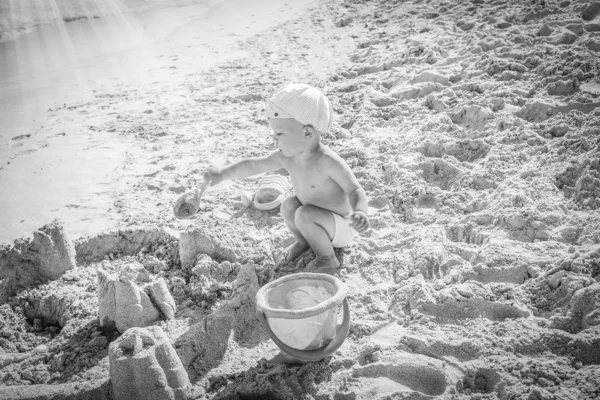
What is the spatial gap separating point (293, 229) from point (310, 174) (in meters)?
0.36

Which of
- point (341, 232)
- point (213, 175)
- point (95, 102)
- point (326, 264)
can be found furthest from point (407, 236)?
point (95, 102)

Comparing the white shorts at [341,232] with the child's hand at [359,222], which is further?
the white shorts at [341,232]

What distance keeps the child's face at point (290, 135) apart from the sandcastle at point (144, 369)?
1.12 meters

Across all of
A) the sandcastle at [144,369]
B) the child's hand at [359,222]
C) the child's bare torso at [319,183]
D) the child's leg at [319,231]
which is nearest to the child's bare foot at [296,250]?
the child's leg at [319,231]

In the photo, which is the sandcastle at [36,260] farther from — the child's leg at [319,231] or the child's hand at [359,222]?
the child's hand at [359,222]

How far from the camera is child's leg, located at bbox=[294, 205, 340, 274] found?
263cm

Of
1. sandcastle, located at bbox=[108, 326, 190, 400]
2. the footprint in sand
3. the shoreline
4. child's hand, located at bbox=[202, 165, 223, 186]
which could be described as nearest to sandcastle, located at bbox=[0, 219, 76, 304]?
the shoreline

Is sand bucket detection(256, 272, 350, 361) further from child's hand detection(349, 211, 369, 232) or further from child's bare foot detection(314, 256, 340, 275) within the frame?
child's bare foot detection(314, 256, 340, 275)

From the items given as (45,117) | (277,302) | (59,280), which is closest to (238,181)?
(59,280)

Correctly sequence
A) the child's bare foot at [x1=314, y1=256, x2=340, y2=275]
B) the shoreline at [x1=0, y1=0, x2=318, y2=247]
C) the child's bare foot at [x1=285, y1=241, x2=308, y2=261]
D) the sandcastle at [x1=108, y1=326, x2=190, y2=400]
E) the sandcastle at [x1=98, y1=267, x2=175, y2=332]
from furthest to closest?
the shoreline at [x1=0, y1=0, x2=318, y2=247]
the child's bare foot at [x1=285, y1=241, x2=308, y2=261]
the child's bare foot at [x1=314, y1=256, x2=340, y2=275]
the sandcastle at [x1=98, y1=267, x2=175, y2=332]
the sandcastle at [x1=108, y1=326, x2=190, y2=400]

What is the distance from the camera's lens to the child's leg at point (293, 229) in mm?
2771

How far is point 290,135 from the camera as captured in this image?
2.46m

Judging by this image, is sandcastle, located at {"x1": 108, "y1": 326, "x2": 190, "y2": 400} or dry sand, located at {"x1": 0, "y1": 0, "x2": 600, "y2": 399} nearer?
sandcastle, located at {"x1": 108, "y1": 326, "x2": 190, "y2": 400}

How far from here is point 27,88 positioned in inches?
223
